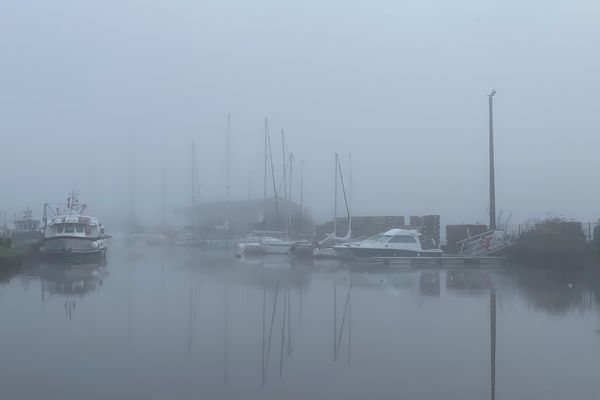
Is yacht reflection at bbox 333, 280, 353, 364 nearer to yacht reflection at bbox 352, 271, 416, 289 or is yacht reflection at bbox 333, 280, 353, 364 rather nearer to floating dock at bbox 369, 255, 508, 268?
yacht reflection at bbox 352, 271, 416, 289

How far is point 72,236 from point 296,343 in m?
35.5

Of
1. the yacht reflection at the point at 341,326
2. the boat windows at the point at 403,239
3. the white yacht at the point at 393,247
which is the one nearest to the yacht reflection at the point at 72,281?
the yacht reflection at the point at 341,326

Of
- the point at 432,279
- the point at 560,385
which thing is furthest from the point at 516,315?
the point at 432,279

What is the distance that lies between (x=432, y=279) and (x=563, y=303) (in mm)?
10458

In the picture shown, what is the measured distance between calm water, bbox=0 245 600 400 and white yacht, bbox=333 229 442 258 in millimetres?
18703

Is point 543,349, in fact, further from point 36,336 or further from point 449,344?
point 36,336

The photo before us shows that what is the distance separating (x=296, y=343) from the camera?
1330 cm

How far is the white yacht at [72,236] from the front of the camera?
45.4m

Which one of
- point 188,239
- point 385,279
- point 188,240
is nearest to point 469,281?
point 385,279

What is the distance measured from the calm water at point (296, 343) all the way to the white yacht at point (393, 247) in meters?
18.7

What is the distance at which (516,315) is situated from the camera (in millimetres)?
17719

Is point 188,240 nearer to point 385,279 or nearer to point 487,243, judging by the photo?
point 487,243

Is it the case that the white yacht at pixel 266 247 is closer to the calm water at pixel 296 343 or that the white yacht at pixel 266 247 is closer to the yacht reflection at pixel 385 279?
the yacht reflection at pixel 385 279

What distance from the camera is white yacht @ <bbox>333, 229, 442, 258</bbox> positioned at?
44.2m
